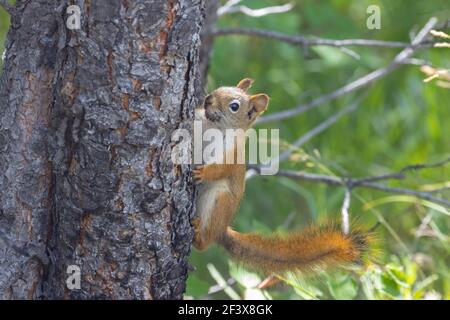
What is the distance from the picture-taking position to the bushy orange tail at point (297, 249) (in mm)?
2332

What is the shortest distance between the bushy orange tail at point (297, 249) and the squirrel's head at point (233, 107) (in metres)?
0.39

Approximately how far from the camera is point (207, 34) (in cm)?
310

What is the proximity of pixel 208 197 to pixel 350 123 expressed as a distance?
6.96 feet

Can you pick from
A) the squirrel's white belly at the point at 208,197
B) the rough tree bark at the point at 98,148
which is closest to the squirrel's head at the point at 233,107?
the squirrel's white belly at the point at 208,197

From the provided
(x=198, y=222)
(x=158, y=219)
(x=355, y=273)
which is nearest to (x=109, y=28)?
(x=158, y=219)

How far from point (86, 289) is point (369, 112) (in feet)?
9.26

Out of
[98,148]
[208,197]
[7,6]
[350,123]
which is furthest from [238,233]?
[350,123]

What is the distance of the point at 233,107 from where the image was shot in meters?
2.58

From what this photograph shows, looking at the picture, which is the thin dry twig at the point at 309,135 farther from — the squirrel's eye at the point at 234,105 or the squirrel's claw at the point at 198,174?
the squirrel's claw at the point at 198,174
